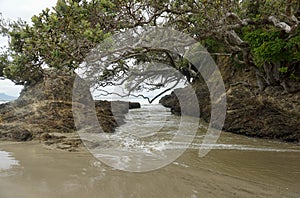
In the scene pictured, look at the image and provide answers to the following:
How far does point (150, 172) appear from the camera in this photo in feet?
13.2

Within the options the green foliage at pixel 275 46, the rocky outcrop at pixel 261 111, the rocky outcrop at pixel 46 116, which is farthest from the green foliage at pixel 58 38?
the rocky outcrop at pixel 261 111

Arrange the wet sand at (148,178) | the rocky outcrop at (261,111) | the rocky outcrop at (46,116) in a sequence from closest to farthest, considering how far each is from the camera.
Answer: the wet sand at (148,178)
the rocky outcrop at (46,116)
the rocky outcrop at (261,111)

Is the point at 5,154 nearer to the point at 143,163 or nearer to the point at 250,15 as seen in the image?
the point at 143,163

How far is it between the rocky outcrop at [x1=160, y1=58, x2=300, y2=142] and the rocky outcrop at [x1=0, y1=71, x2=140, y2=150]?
4.29 m

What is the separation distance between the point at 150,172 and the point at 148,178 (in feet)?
1.04

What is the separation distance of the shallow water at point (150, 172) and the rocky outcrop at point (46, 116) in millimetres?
623

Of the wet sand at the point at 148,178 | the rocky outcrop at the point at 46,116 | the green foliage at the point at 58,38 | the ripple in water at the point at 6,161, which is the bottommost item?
the wet sand at the point at 148,178

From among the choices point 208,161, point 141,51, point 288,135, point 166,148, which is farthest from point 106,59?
point 288,135

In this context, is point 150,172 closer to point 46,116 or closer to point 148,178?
point 148,178

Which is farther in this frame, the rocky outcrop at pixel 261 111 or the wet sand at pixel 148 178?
the rocky outcrop at pixel 261 111

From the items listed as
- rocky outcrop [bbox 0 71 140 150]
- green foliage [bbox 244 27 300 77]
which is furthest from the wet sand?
green foliage [bbox 244 27 300 77]

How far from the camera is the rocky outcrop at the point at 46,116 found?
20.7 ft

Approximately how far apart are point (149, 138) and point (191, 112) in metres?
6.10

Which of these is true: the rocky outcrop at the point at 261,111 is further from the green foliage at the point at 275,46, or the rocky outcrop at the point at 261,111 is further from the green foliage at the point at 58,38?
the green foliage at the point at 58,38
